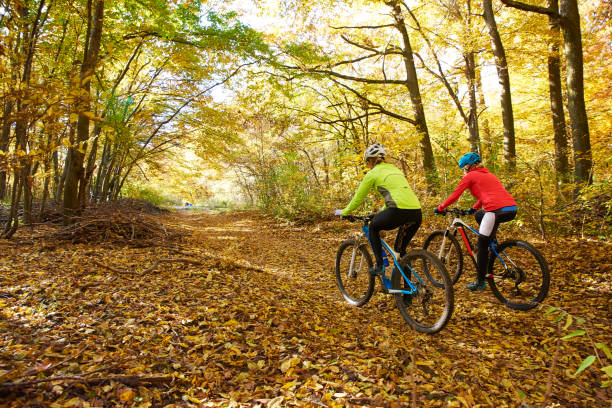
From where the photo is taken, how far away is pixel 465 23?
10070 millimetres

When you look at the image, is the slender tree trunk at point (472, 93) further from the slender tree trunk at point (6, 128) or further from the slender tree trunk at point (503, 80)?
the slender tree trunk at point (6, 128)

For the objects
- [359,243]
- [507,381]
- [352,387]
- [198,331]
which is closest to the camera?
[352,387]

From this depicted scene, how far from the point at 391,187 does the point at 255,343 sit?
2231 millimetres

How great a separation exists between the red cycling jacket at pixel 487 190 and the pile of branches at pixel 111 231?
5.47 m

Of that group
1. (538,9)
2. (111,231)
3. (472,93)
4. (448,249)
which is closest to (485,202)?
(448,249)

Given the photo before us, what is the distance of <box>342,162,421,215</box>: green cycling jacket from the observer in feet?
12.1

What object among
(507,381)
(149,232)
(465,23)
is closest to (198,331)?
(507,381)

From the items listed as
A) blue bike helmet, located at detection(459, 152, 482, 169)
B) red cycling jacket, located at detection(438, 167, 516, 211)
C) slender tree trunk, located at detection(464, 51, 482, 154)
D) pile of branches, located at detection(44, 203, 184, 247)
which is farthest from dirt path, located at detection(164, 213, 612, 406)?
slender tree trunk, located at detection(464, 51, 482, 154)

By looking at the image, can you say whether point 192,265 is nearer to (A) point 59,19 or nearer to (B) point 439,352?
(B) point 439,352

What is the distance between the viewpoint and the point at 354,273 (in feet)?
14.9

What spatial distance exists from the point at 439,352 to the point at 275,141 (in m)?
17.4

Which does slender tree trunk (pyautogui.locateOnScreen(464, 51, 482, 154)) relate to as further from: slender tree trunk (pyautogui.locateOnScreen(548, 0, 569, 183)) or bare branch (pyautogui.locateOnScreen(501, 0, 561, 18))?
bare branch (pyautogui.locateOnScreen(501, 0, 561, 18))

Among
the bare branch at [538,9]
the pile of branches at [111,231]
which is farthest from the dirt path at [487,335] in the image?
the bare branch at [538,9]

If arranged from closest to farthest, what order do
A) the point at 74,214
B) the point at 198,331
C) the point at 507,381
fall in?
the point at 507,381 < the point at 198,331 < the point at 74,214
